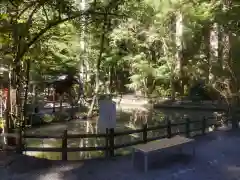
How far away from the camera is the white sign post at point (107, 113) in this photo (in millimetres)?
7891

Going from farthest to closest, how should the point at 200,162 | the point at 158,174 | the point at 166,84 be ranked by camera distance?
the point at 166,84 → the point at 200,162 → the point at 158,174

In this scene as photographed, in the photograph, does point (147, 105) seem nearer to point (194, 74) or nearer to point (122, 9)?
point (194, 74)

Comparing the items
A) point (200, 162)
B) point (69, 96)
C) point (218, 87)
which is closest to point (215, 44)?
point (218, 87)

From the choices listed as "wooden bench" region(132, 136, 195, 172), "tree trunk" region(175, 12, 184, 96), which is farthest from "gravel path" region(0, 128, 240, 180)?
"tree trunk" region(175, 12, 184, 96)

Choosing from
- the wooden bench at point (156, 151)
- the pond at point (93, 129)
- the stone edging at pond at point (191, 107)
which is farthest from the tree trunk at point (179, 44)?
the wooden bench at point (156, 151)

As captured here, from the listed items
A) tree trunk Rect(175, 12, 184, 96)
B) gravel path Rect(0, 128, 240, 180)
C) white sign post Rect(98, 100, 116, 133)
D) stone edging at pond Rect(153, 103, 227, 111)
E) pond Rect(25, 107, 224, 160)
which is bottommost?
pond Rect(25, 107, 224, 160)

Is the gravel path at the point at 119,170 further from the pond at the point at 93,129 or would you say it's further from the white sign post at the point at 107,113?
the pond at the point at 93,129

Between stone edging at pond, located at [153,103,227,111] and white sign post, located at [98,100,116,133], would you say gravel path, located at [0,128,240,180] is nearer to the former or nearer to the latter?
white sign post, located at [98,100,116,133]

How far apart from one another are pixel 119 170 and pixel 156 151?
0.96 meters

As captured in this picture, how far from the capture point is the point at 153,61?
29578 millimetres

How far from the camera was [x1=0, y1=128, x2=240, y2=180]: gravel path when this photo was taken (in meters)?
6.66

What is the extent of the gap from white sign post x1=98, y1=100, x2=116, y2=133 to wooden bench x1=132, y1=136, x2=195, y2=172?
39.3 inches

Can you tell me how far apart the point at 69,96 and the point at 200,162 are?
1838cm

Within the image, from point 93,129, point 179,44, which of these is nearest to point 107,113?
point 93,129
